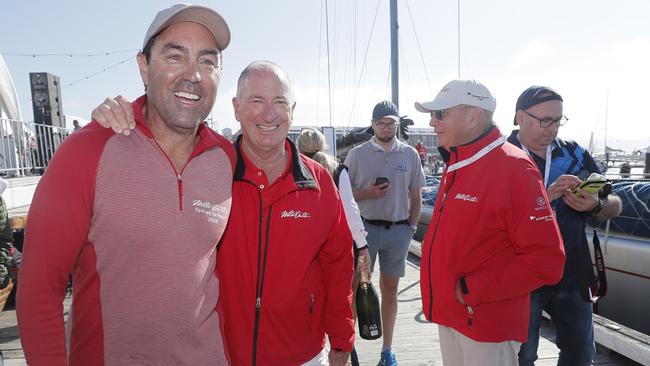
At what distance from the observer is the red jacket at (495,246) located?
2104 mm

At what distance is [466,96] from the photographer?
2420 mm

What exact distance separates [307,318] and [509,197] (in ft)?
3.98

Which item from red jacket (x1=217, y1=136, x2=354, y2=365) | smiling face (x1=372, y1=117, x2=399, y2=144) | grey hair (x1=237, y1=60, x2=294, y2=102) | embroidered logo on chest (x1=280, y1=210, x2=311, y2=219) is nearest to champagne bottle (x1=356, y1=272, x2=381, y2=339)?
red jacket (x1=217, y1=136, x2=354, y2=365)

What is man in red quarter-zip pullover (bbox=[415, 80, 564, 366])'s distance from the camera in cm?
211

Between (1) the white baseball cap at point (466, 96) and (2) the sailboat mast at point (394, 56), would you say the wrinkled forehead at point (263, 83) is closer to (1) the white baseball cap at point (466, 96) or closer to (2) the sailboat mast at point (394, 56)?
(1) the white baseball cap at point (466, 96)

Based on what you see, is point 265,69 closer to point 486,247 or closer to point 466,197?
point 466,197

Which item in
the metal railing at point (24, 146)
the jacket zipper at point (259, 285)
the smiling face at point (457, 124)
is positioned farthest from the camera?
the metal railing at point (24, 146)

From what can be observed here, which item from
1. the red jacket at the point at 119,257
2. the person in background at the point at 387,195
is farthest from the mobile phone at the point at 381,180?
the red jacket at the point at 119,257

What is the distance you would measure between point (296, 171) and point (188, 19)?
2.74 feet

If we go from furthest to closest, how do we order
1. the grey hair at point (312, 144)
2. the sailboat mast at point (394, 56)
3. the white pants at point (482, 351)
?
the sailboat mast at point (394, 56), the grey hair at point (312, 144), the white pants at point (482, 351)

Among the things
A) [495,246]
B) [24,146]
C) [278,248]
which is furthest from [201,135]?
[24,146]

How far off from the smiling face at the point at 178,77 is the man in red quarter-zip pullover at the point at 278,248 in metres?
0.34

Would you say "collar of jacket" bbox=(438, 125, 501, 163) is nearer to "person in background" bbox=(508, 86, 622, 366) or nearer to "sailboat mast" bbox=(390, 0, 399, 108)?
"person in background" bbox=(508, 86, 622, 366)

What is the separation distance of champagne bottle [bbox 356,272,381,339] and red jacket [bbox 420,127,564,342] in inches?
22.0
